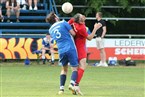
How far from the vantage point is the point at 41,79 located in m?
19.4

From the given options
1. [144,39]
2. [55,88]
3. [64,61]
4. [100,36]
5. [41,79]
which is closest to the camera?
[64,61]

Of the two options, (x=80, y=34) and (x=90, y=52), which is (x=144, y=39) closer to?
(x=90, y=52)

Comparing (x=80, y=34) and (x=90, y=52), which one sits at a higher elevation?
(x=80, y=34)

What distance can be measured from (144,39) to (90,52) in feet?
10.4

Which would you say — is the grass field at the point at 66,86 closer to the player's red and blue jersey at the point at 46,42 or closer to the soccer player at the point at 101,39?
the soccer player at the point at 101,39

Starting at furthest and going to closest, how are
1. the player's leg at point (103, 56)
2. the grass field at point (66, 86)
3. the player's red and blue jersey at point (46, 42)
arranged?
1. the player's red and blue jersey at point (46, 42)
2. the player's leg at point (103, 56)
3. the grass field at point (66, 86)

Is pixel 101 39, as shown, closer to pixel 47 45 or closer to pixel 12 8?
pixel 47 45

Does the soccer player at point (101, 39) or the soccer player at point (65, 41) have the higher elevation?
the soccer player at point (65, 41)

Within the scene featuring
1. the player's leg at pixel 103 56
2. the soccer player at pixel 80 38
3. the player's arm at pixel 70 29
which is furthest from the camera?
the player's leg at pixel 103 56

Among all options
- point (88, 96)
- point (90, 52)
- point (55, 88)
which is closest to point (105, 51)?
point (90, 52)

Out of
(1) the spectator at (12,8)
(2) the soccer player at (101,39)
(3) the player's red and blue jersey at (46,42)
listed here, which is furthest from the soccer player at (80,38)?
(1) the spectator at (12,8)

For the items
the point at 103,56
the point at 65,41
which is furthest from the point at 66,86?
the point at 103,56

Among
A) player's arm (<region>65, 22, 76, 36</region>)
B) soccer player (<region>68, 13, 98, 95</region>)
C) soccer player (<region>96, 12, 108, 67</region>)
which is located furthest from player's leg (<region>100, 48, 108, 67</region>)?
player's arm (<region>65, 22, 76, 36</region>)

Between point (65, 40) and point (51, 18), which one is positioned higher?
point (51, 18)
